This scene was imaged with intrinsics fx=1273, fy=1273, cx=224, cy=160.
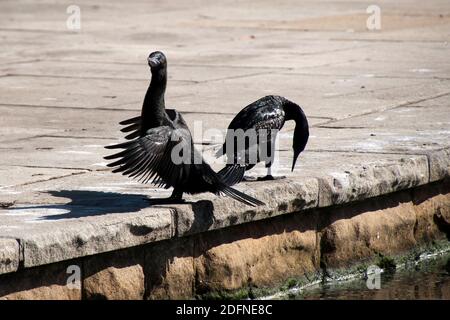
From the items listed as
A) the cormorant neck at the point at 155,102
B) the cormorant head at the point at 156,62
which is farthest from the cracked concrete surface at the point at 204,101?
the cormorant head at the point at 156,62

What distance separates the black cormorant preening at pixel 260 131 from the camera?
7020 mm

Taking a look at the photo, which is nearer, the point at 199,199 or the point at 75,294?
the point at 75,294

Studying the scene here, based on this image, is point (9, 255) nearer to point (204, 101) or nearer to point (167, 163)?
point (167, 163)

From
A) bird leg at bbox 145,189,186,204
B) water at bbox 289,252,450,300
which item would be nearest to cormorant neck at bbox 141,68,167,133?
bird leg at bbox 145,189,186,204

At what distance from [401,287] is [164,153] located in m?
2.04

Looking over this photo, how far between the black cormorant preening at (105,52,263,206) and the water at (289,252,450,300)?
3.62 feet

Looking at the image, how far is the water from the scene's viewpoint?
7.46 metres

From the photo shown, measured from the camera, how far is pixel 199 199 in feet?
22.4

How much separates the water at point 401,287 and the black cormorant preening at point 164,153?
1.10 metres

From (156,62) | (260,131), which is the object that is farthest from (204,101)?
(156,62)

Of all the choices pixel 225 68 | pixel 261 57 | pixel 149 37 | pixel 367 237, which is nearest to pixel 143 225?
pixel 367 237

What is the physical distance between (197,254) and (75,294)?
0.90 metres

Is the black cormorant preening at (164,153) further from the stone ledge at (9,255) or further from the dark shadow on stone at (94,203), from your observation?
the stone ledge at (9,255)

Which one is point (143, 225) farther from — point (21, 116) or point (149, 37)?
point (149, 37)
